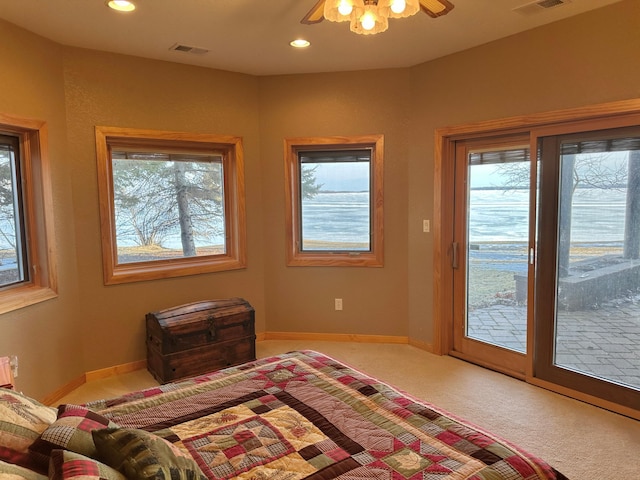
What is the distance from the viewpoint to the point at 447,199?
394cm

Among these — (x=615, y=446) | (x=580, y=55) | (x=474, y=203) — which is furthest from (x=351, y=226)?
(x=615, y=446)

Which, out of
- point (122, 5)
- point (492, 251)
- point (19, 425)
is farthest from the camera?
point (492, 251)

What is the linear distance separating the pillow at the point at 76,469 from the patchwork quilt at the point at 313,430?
369mm

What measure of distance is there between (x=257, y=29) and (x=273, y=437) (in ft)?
8.75

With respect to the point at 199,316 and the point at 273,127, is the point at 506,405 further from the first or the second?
the point at 273,127

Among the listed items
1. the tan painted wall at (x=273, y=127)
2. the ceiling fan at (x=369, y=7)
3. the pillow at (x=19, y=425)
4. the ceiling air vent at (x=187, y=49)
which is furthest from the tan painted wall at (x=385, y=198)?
the pillow at (x=19, y=425)

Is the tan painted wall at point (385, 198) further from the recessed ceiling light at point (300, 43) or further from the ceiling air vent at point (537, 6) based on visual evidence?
the ceiling air vent at point (537, 6)

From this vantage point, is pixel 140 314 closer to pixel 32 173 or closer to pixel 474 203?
pixel 32 173

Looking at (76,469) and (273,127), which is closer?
(76,469)

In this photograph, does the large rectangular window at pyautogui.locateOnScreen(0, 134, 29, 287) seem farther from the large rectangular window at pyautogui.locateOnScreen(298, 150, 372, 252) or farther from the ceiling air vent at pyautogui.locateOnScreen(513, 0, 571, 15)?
the ceiling air vent at pyautogui.locateOnScreen(513, 0, 571, 15)

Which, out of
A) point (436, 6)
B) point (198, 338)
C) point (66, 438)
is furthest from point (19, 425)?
point (436, 6)

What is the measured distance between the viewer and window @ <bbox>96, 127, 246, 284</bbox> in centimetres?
371

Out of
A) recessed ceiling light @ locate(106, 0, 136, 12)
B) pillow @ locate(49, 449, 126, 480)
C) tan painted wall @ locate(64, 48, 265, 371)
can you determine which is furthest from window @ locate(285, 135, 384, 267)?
pillow @ locate(49, 449, 126, 480)

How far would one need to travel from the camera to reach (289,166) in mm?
4352
